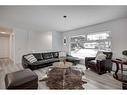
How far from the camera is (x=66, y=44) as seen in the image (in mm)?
6465

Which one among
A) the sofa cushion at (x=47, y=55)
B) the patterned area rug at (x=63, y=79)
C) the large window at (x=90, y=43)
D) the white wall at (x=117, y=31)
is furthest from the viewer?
the sofa cushion at (x=47, y=55)

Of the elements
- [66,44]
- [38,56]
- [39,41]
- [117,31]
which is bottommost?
[38,56]

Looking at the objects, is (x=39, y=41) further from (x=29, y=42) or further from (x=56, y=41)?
(x=56, y=41)

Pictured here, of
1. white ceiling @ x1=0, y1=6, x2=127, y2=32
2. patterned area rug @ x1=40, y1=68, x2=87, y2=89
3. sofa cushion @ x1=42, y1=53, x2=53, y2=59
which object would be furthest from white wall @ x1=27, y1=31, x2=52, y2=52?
patterned area rug @ x1=40, y1=68, x2=87, y2=89

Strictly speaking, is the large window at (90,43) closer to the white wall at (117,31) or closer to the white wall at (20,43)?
the white wall at (117,31)

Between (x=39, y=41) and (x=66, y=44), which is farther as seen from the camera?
(x=66, y=44)

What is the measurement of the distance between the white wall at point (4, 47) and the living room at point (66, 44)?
2.98 metres

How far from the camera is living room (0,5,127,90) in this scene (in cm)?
251

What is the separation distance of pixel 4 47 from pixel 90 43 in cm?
677

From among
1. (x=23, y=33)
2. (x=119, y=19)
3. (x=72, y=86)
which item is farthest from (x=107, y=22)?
(x=23, y=33)

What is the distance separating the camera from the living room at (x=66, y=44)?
8.23 feet

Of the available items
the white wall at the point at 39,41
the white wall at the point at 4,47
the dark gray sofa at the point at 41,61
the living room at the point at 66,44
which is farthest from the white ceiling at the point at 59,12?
the white wall at the point at 4,47

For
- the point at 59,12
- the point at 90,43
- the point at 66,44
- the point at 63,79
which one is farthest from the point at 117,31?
the point at 66,44

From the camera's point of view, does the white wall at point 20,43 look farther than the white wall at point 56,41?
No
